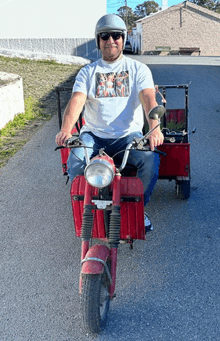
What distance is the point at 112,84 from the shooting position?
4.04 m

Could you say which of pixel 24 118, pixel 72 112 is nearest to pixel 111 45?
pixel 72 112

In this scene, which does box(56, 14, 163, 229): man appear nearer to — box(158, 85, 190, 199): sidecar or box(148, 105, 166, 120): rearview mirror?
box(158, 85, 190, 199): sidecar

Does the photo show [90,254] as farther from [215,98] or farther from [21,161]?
[215,98]

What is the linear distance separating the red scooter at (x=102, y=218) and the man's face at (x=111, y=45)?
97cm

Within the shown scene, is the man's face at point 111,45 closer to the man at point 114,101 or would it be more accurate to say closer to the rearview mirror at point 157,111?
the man at point 114,101

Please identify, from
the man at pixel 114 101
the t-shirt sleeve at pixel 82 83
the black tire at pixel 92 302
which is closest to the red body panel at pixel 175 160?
the man at pixel 114 101

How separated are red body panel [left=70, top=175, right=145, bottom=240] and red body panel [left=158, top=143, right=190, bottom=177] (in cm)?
128

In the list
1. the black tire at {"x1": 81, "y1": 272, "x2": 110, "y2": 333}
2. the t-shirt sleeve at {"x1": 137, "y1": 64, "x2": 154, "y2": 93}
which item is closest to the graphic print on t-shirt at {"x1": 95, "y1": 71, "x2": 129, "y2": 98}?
the t-shirt sleeve at {"x1": 137, "y1": 64, "x2": 154, "y2": 93}

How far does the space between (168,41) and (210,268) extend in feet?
194

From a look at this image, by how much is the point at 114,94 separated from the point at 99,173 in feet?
4.02

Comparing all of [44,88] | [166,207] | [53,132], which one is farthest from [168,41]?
[166,207]

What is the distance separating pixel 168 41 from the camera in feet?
197

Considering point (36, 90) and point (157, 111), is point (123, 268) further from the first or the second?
point (36, 90)

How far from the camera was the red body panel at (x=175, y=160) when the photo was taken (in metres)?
4.73
